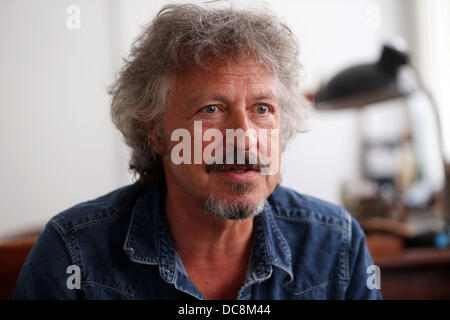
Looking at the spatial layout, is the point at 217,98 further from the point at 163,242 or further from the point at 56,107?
the point at 56,107

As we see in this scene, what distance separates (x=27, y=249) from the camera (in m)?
0.98

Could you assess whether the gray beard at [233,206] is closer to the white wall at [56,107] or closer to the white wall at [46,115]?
the white wall at [56,107]

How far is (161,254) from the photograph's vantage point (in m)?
0.91

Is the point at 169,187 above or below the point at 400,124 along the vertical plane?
below

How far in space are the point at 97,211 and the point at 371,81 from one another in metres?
1.22

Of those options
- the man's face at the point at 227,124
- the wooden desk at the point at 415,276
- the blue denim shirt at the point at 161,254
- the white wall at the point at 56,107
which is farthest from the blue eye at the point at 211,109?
the wooden desk at the point at 415,276

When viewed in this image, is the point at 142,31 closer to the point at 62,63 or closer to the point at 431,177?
the point at 62,63

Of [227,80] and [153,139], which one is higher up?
[227,80]

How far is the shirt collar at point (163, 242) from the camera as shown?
35.3 inches

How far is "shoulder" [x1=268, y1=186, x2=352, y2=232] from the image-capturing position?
1.01m

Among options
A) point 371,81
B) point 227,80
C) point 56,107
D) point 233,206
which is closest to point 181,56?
point 227,80
